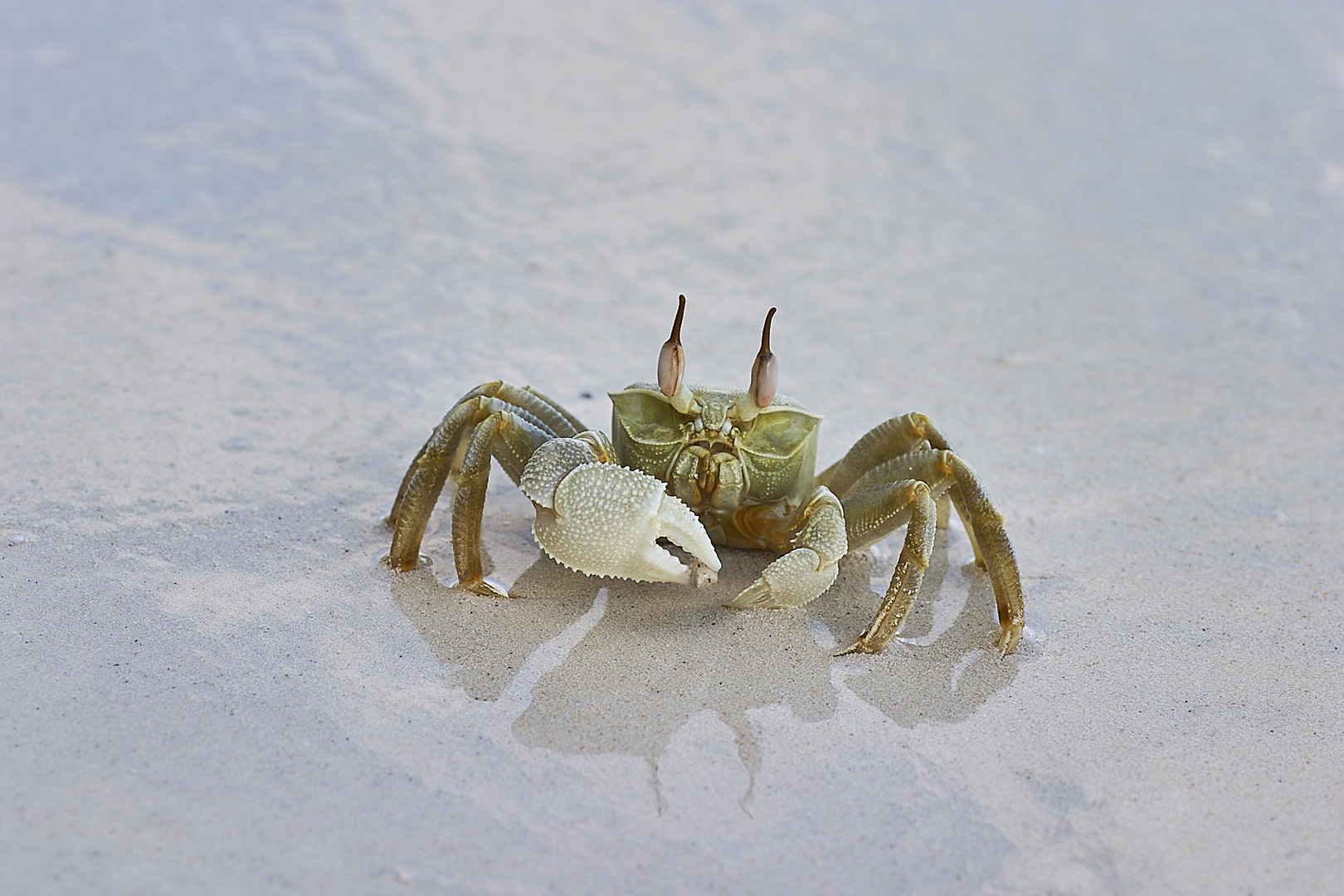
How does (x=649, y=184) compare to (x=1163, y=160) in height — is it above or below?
below

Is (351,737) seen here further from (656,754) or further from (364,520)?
(364,520)

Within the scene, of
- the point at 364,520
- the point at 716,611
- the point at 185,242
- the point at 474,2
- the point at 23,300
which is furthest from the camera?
the point at 474,2

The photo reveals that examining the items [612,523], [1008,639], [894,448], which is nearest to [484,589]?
[612,523]

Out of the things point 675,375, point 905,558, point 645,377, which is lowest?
point 645,377

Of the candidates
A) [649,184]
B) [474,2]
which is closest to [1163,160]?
[649,184]

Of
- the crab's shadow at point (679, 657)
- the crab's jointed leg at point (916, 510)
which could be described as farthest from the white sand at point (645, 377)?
the crab's jointed leg at point (916, 510)

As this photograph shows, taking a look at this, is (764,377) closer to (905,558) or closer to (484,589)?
(905,558)

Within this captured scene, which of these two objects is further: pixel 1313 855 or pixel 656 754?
pixel 656 754
